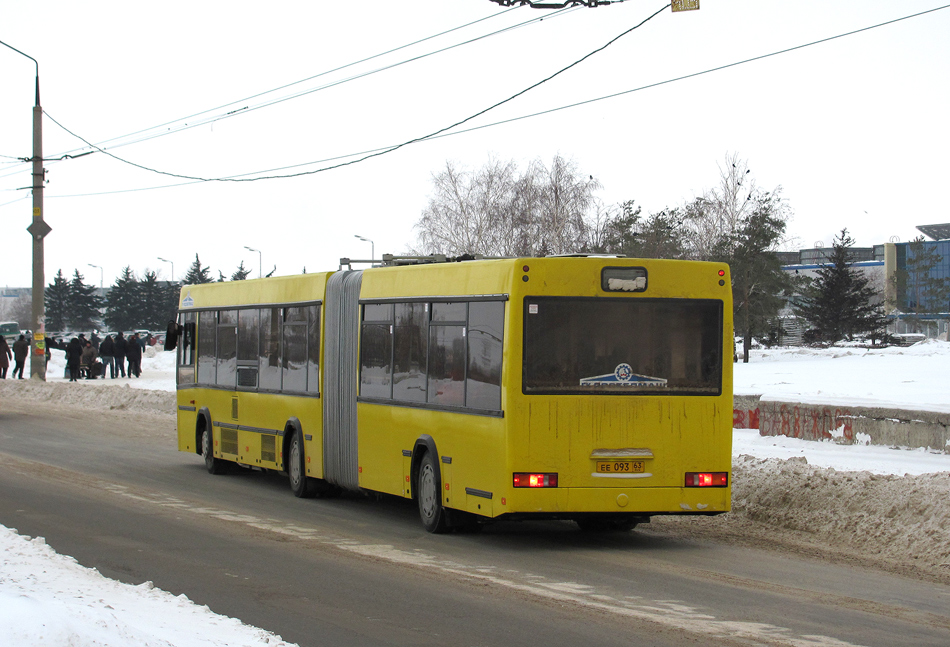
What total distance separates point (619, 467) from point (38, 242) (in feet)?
98.2

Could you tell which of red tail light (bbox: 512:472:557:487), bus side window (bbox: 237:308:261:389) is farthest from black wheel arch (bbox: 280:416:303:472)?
red tail light (bbox: 512:472:557:487)

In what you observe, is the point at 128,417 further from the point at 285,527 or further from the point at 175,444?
the point at 285,527

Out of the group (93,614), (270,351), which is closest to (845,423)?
(270,351)

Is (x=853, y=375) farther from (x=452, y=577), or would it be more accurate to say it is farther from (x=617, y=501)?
(x=452, y=577)

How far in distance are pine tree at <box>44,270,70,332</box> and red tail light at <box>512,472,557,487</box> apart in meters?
117

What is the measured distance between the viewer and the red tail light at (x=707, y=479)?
1037cm

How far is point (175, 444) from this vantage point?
21875mm

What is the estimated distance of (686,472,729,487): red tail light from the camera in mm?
10367

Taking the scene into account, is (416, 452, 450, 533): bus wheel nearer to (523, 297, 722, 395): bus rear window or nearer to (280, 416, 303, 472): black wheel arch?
(523, 297, 722, 395): bus rear window

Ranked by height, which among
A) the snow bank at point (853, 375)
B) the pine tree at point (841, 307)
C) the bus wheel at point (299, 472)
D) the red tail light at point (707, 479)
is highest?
the pine tree at point (841, 307)

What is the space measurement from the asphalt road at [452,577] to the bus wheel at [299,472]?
0.24 metres

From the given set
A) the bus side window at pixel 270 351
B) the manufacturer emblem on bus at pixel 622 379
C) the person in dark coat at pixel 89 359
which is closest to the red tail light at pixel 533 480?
the manufacturer emblem on bus at pixel 622 379

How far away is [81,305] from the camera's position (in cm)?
11881

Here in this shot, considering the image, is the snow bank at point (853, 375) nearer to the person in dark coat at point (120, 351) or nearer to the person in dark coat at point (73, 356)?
the person in dark coat at point (120, 351)
